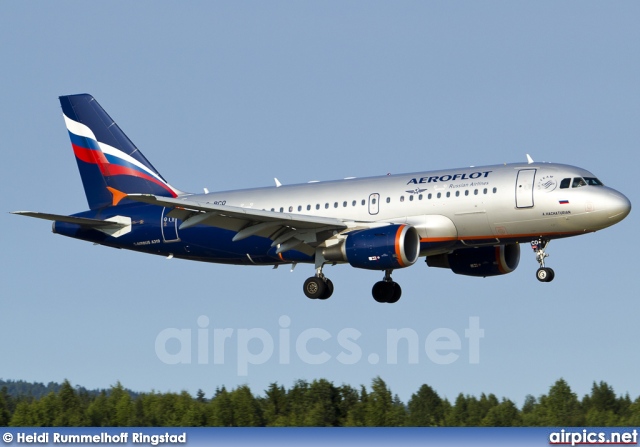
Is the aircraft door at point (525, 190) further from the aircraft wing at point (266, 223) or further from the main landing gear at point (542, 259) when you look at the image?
the aircraft wing at point (266, 223)

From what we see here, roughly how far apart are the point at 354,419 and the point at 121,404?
14.9 metres

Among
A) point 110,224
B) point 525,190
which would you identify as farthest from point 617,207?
point 110,224

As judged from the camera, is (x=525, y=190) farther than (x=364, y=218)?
No

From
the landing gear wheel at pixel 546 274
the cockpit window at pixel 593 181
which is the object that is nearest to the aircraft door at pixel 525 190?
the cockpit window at pixel 593 181

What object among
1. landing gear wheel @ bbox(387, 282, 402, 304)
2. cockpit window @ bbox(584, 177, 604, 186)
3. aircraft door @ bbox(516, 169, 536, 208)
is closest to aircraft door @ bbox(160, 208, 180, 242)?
landing gear wheel @ bbox(387, 282, 402, 304)

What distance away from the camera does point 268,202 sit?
57.9 metres

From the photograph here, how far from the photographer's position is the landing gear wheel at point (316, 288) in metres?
55.5

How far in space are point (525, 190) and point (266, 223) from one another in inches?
431

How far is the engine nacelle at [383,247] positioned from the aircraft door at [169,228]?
9.28m

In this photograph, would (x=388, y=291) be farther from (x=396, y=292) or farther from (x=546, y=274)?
(x=546, y=274)

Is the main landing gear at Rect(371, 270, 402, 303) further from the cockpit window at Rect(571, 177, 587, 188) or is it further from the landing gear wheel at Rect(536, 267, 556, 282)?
the cockpit window at Rect(571, 177, 587, 188)

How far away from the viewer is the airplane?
51.6 metres

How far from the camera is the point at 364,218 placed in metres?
54.6

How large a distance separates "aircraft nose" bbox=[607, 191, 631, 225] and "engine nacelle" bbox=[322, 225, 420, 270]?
306 inches
